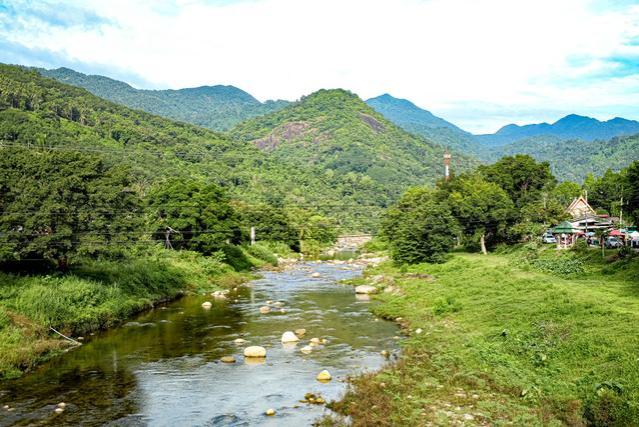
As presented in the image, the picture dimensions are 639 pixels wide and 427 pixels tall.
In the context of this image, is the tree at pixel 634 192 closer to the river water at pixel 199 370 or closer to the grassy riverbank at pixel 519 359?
the grassy riverbank at pixel 519 359

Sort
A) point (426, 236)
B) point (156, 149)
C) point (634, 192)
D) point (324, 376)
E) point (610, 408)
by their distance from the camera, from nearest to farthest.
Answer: point (610, 408)
point (324, 376)
point (634, 192)
point (426, 236)
point (156, 149)

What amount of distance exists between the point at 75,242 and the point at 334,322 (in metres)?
18.3

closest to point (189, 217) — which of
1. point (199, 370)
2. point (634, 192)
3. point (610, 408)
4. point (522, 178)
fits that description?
point (199, 370)

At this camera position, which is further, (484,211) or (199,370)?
(484,211)

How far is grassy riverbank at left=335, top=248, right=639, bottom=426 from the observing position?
62.1ft

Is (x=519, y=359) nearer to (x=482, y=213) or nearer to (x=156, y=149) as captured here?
(x=482, y=213)

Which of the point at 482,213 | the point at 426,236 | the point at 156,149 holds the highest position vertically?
the point at 156,149

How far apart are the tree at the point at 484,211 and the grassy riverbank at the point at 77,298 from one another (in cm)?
3147

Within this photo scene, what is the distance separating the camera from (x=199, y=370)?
26797mm

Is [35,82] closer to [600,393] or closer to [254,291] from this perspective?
[254,291]

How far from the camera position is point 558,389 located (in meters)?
20.5

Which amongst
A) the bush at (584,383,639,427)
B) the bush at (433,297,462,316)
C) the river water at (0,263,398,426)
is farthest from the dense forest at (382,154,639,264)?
the bush at (584,383,639,427)

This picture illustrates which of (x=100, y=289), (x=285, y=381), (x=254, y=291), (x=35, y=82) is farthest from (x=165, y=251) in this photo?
(x=35, y=82)

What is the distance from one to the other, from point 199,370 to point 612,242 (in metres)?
42.9
